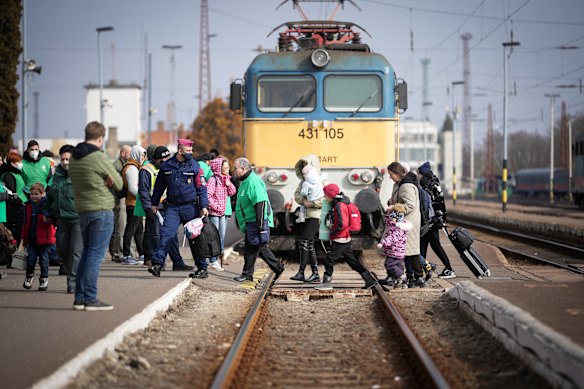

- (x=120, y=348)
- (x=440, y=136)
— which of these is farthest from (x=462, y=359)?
(x=440, y=136)

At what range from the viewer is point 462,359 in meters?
8.40

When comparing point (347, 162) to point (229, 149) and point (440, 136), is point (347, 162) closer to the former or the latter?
point (229, 149)

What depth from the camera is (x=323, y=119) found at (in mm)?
17969

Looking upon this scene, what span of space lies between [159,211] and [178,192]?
2268 millimetres

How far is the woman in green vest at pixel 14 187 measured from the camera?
15.1m

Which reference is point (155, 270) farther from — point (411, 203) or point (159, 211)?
point (411, 203)

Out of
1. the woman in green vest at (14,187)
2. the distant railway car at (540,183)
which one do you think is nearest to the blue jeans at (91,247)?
the woman in green vest at (14,187)

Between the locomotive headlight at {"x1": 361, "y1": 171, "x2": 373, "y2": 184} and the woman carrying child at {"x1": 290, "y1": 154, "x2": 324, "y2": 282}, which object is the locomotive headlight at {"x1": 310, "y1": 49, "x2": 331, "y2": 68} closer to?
the locomotive headlight at {"x1": 361, "y1": 171, "x2": 373, "y2": 184}

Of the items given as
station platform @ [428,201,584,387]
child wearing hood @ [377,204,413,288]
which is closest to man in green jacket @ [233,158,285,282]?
Answer: child wearing hood @ [377,204,413,288]

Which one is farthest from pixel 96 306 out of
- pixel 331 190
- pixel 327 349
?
pixel 331 190

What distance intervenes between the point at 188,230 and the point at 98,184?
3458mm

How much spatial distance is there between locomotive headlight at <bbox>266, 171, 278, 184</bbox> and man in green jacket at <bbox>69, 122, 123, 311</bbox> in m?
7.60

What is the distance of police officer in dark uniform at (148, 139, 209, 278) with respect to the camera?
13.4m

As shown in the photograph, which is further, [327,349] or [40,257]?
[40,257]
